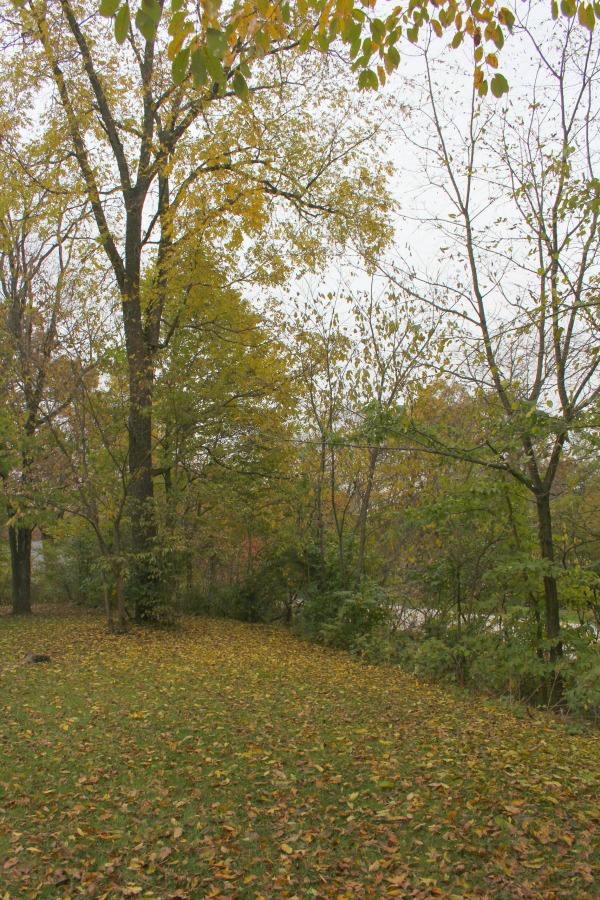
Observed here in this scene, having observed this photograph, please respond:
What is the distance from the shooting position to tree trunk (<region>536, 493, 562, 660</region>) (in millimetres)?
7984

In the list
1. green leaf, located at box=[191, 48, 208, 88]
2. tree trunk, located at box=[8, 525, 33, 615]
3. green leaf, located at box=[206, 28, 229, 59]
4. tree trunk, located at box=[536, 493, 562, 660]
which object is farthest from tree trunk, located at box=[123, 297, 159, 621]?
green leaf, located at box=[206, 28, 229, 59]

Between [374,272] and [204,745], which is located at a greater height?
[374,272]

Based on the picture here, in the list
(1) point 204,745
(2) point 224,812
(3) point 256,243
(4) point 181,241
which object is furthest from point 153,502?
→ (2) point 224,812

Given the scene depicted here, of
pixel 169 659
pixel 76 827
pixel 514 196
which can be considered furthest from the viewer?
pixel 169 659

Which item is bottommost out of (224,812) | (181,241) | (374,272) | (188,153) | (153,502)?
(224,812)

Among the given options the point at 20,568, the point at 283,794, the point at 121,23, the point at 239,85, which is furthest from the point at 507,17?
the point at 20,568

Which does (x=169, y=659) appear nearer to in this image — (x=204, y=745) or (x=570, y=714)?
(x=204, y=745)

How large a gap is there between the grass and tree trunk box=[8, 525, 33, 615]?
844cm

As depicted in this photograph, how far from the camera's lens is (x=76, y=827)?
4.02 m

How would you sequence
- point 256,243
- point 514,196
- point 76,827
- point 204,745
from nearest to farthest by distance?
point 76,827 < point 204,745 < point 514,196 < point 256,243

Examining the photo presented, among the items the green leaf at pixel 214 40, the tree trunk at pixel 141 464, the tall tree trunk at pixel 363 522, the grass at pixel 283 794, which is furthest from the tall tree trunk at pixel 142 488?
the green leaf at pixel 214 40

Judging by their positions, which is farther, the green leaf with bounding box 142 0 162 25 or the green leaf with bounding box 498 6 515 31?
the green leaf with bounding box 498 6 515 31

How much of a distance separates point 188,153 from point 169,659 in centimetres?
806

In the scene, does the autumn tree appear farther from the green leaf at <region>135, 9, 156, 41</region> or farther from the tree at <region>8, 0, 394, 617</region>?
the green leaf at <region>135, 9, 156, 41</region>
